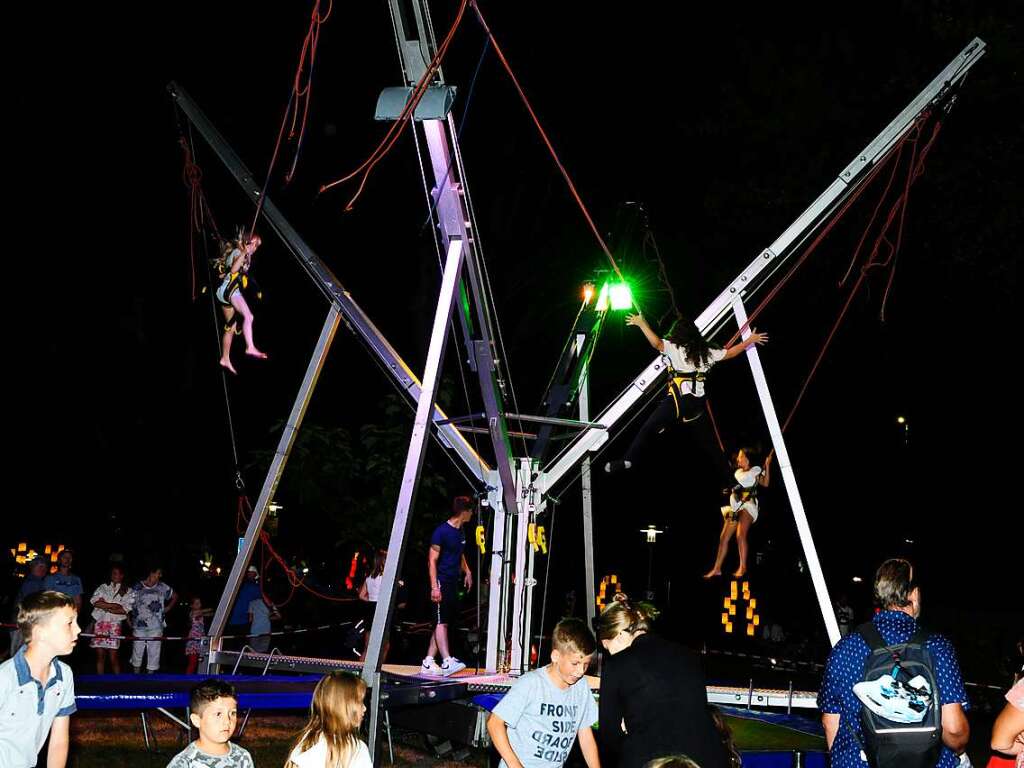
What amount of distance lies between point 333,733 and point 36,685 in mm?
1242

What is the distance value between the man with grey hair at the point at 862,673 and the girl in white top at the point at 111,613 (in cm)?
1061

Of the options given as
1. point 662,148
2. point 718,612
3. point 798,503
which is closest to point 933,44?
point 662,148

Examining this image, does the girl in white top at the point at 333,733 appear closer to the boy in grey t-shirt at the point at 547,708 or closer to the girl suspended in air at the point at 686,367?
the boy in grey t-shirt at the point at 547,708

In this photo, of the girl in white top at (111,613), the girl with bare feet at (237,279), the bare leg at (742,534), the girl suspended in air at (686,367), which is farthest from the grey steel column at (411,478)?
the girl in white top at (111,613)

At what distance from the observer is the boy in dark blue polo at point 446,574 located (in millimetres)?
10984

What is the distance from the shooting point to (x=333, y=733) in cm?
455

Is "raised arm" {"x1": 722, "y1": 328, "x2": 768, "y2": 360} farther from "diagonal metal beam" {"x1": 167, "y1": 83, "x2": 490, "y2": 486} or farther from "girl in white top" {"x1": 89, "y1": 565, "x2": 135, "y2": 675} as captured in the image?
"girl in white top" {"x1": 89, "y1": 565, "x2": 135, "y2": 675}

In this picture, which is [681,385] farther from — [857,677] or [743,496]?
[857,677]

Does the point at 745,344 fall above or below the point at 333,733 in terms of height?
above

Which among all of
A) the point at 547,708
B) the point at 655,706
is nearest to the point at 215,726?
the point at 547,708

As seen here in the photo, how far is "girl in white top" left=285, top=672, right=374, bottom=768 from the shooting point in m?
4.51

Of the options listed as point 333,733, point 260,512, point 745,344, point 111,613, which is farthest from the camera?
point 111,613

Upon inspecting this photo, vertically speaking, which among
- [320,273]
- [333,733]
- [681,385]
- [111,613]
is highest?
[320,273]

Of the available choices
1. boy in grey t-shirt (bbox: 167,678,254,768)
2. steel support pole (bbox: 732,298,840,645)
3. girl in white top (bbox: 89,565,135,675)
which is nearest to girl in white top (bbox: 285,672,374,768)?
boy in grey t-shirt (bbox: 167,678,254,768)
